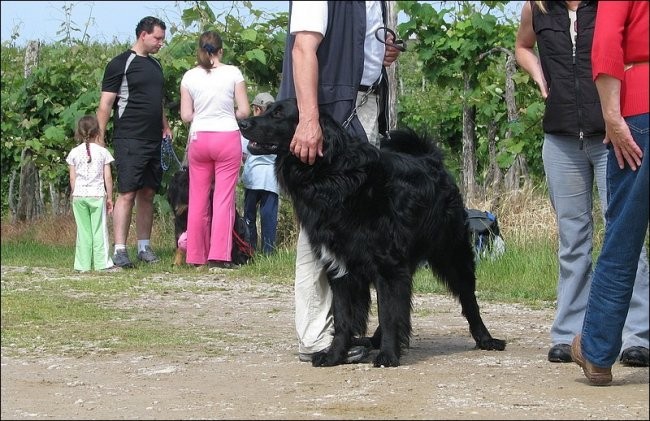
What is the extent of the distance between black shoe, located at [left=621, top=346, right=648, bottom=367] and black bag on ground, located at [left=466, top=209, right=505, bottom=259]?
420 cm

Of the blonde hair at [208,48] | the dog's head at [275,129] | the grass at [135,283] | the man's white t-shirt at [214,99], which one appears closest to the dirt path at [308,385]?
the grass at [135,283]

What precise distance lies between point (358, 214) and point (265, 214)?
18.4 ft

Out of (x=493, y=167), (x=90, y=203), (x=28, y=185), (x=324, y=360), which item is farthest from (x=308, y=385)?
(x=28, y=185)

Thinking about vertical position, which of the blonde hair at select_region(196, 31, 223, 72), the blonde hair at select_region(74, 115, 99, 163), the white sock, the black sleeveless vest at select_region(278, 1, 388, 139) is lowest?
the white sock

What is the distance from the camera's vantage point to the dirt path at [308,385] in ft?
13.8

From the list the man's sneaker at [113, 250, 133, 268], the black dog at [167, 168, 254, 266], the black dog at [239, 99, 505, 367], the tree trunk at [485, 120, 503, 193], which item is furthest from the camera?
the tree trunk at [485, 120, 503, 193]

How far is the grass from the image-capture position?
6.01 meters

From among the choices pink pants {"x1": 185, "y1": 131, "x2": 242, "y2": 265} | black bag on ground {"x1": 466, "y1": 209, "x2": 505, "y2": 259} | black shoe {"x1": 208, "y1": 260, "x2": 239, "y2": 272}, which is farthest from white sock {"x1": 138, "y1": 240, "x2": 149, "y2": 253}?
black bag on ground {"x1": 466, "y1": 209, "x2": 505, "y2": 259}

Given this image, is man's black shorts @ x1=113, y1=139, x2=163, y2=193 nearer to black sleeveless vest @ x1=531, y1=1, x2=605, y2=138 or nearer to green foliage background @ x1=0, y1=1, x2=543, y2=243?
green foliage background @ x1=0, y1=1, x2=543, y2=243

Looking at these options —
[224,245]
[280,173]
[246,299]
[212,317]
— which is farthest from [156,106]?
[280,173]

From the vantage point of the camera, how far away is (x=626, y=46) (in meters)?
4.28

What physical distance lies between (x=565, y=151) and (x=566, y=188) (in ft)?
0.61

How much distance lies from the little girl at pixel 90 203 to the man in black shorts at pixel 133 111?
0.28 m

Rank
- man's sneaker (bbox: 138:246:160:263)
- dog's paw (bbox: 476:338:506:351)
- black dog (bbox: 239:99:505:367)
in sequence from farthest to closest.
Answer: man's sneaker (bbox: 138:246:160:263) < dog's paw (bbox: 476:338:506:351) < black dog (bbox: 239:99:505:367)
